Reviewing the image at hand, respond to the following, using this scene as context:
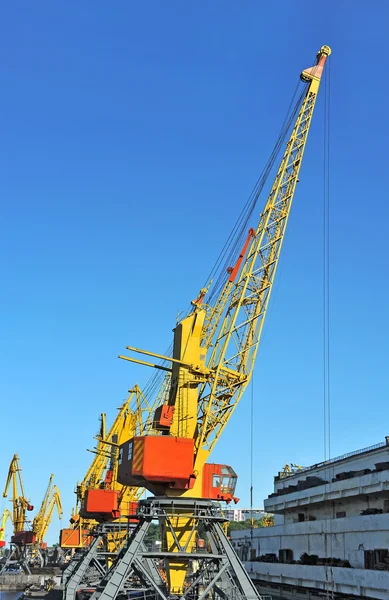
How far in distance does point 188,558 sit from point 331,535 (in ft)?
79.4

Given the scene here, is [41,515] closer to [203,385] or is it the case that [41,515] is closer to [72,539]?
[72,539]

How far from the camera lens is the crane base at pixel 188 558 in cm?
3509

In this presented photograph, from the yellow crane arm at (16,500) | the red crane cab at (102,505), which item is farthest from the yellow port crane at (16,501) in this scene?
the red crane cab at (102,505)

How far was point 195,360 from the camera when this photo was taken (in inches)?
1847

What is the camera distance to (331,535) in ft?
187

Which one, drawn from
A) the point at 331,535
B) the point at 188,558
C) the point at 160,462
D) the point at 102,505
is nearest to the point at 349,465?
the point at 331,535

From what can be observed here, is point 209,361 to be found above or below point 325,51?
below

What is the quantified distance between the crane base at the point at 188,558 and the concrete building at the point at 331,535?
7.84 m

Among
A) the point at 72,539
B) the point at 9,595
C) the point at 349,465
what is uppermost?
the point at 349,465

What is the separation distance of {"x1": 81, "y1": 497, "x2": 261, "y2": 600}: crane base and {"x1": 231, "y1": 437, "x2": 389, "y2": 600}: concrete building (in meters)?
7.84

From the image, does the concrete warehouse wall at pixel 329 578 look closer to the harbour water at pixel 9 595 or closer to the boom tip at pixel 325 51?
the harbour water at pixel 9 595

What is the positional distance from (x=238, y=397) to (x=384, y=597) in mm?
18066

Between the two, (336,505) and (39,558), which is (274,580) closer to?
(336,505)

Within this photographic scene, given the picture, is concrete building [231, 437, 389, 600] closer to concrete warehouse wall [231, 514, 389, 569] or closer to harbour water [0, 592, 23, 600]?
concrete warehouse wall [231, 514, 389, 569]
